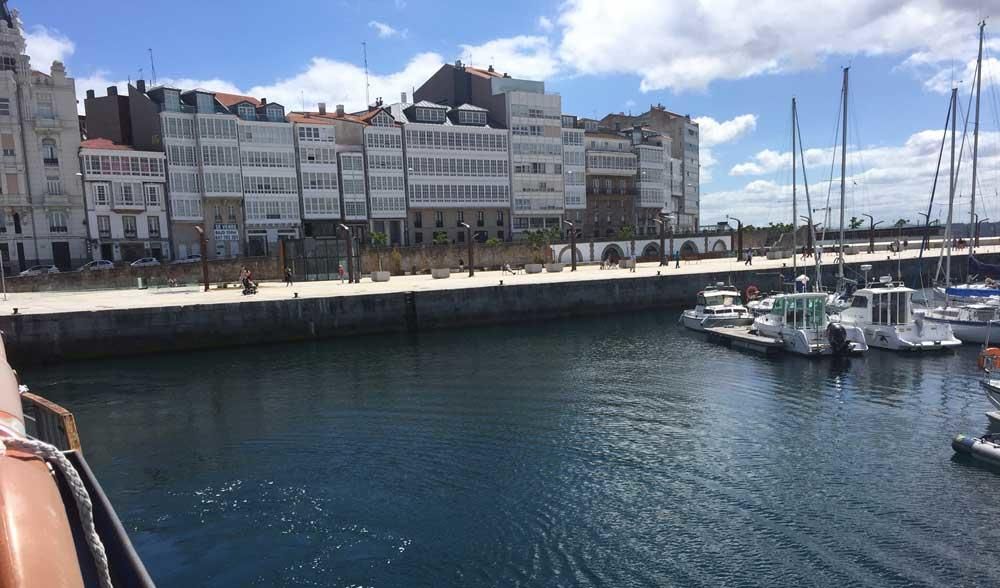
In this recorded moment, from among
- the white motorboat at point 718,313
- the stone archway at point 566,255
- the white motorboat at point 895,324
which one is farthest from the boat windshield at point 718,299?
the stone archway at point 566,255

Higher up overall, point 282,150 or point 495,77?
point 495,77

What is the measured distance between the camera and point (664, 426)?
22719 mm

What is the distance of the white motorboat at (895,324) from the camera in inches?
1377

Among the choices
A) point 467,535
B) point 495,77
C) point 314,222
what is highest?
point 495,77

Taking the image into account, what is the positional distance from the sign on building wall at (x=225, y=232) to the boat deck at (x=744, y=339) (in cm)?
5223

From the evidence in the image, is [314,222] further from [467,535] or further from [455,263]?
[467,535]

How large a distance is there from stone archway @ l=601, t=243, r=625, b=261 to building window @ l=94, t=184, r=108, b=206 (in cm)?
5485

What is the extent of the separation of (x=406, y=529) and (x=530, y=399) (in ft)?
39.1

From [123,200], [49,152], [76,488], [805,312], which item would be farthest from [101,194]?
[76,488]

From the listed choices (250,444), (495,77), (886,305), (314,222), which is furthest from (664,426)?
(495,77)

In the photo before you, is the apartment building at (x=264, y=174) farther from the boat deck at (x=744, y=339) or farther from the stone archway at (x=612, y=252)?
the boat deck at (x=744, y=339)

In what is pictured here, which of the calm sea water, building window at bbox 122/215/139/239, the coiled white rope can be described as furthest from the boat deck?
building window at bbox 122/215/139/239

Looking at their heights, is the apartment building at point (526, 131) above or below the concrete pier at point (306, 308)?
above

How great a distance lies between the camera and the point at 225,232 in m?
72.2
